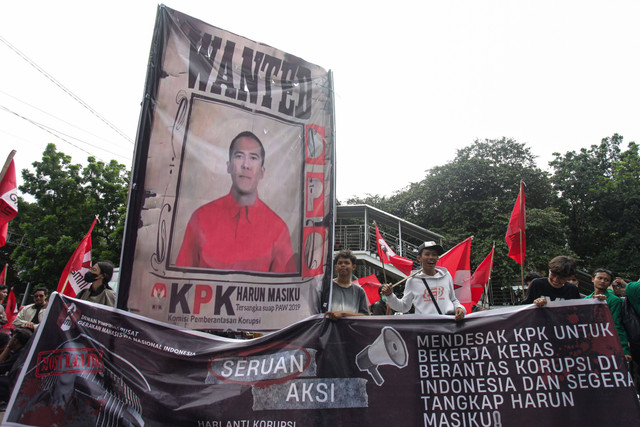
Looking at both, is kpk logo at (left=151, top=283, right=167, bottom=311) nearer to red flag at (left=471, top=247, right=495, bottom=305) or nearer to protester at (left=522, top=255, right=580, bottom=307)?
protester at (left=522, top=255, right=580, bottom=307)

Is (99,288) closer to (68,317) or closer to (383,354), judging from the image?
(68,317)

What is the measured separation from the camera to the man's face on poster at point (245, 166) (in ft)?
11.3

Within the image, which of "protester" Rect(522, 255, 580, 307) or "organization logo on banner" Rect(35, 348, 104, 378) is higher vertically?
"protester" Rect(522, 255, 580, 307)

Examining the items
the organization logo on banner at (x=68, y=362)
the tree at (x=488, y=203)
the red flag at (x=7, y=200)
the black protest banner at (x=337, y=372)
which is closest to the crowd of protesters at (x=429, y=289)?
the black protest banner at (x=337, y=372)

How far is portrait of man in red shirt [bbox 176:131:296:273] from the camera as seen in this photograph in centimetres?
325

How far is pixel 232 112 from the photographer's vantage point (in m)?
3.52

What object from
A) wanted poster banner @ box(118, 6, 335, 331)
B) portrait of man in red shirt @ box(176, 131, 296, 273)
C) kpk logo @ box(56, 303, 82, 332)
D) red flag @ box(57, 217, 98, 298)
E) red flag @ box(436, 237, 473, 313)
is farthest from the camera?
red flag @ box(436, 237, 473, 313)

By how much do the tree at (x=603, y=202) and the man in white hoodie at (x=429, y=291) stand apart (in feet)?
69.2

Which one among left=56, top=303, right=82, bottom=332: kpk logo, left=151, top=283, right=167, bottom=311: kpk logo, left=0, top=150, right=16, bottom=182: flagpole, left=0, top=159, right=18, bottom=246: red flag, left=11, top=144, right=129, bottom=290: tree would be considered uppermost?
left=11, top=144, right=129, bottom=290: tree

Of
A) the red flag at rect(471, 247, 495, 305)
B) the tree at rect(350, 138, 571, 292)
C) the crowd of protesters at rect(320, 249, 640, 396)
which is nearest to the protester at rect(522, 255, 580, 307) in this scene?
the crowd of protesters at rect(320, 249, 640, 396)

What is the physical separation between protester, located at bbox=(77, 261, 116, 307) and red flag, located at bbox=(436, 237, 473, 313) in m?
6.13

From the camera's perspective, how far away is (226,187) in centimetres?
341

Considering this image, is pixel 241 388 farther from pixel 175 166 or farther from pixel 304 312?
pixel 175 166

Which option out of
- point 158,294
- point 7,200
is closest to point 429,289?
point 158,294
